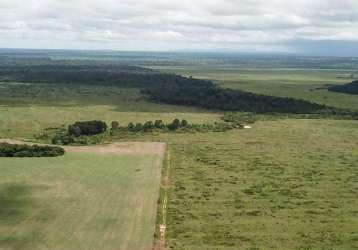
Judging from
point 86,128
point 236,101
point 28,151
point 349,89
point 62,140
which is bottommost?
point 62,140

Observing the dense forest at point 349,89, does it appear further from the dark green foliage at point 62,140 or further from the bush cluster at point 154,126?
the dark green foliage at point 62,140

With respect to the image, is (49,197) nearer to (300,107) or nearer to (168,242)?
(168,242)

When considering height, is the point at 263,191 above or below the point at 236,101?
below

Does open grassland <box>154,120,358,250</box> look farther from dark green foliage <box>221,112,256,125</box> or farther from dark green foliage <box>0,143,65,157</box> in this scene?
dark green foliage <box>0,143,65,157</box>

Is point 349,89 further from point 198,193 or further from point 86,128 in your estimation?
point 198,193

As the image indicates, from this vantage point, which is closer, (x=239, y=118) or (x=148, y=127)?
(x=148, y=127)

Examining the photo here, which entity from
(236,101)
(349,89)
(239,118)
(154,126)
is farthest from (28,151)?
(349,89)

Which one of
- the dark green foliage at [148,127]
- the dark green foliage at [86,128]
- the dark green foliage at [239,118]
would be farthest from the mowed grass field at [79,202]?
the dark green foliage at [239,118]
